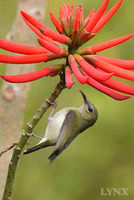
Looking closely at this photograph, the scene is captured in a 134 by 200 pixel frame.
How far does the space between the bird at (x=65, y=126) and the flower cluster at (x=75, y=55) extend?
94 cm

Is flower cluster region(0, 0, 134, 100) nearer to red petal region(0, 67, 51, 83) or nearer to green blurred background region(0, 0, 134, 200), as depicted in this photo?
red petal region(0, 67, 51, 83)

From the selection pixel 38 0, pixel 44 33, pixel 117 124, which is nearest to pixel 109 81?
pixel 44 33

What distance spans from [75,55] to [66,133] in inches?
45.5

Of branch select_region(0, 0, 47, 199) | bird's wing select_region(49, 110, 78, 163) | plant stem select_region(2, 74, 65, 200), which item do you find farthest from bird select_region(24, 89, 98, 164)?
plant stem select_region(2, 74, 65, 200)

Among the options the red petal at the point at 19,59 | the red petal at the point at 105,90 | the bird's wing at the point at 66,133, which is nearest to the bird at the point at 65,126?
the bird's wing at the point at 66,133

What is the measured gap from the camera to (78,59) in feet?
6.13

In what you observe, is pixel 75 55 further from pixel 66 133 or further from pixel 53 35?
pixel 66 133

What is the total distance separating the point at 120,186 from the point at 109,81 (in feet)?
9.70

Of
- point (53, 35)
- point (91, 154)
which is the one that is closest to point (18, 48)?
point (53, 35)

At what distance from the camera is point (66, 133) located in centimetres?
296

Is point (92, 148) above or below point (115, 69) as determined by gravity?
below

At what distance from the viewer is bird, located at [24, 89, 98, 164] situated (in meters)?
2.89

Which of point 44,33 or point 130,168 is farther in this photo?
point 130,168

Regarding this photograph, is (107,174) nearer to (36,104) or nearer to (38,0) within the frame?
(36,104)
